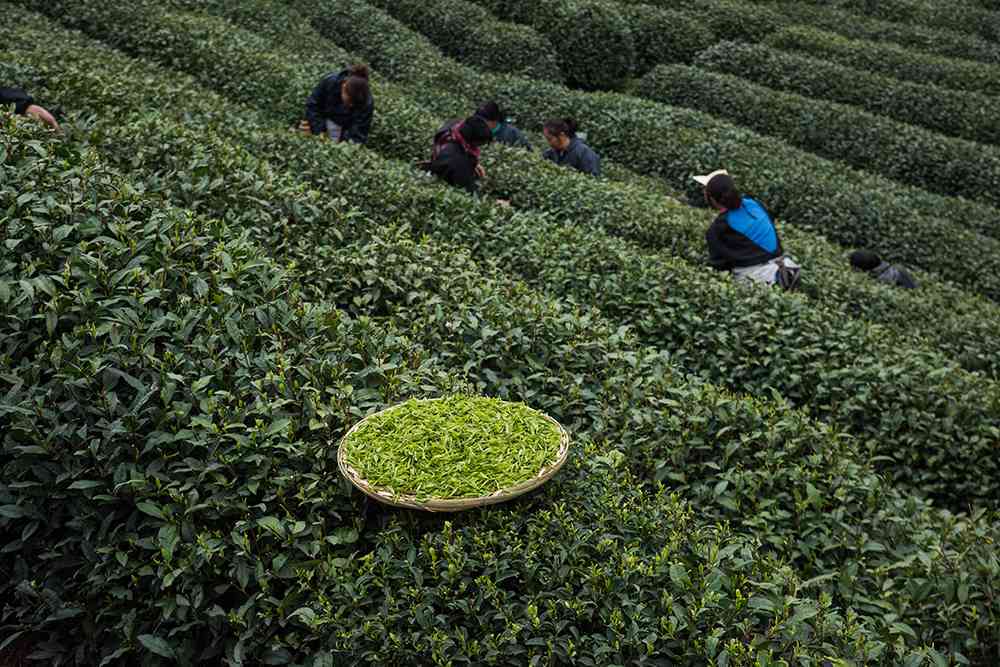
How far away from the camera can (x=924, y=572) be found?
3904 millimetres

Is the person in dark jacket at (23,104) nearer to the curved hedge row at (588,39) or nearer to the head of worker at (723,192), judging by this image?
the head of worker at (723,192)

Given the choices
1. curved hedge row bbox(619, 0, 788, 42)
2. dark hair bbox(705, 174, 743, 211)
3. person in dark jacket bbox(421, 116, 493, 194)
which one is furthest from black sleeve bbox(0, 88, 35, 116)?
curved hedge row bbox(619, 0, 788, 42)

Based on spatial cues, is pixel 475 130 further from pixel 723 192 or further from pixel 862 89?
pixel 862 89

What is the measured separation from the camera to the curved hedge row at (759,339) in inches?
217

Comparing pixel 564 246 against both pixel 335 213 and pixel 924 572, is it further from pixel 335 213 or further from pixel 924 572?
pixel 924 572

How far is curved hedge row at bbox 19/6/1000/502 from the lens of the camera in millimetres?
5504

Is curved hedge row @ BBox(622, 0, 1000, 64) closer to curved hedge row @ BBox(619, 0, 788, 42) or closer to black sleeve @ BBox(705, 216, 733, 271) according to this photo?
curved hedge row @ BBox(619, 0, 788, 42)

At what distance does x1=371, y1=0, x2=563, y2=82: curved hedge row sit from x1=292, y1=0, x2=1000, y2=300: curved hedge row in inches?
64.2

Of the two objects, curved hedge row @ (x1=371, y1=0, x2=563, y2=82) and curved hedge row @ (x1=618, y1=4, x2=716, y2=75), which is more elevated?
curved hedge row @ (x1=618, y1=4, x2=716, y2=75)

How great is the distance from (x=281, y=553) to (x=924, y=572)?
2905 millimetres

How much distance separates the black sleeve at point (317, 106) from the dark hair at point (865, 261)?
6.31m

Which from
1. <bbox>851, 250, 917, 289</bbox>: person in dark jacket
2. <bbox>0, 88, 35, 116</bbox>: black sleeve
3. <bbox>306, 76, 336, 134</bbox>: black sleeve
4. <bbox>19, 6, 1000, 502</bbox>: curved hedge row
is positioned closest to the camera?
<bbox>19, 6, 1000, 502</bbox>: curved hedge row

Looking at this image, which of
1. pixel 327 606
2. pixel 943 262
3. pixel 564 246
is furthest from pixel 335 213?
pixel 943 262

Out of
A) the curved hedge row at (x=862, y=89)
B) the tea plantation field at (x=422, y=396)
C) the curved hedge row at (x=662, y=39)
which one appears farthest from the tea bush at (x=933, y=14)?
the tea plantation field at (x=422, y=396)
